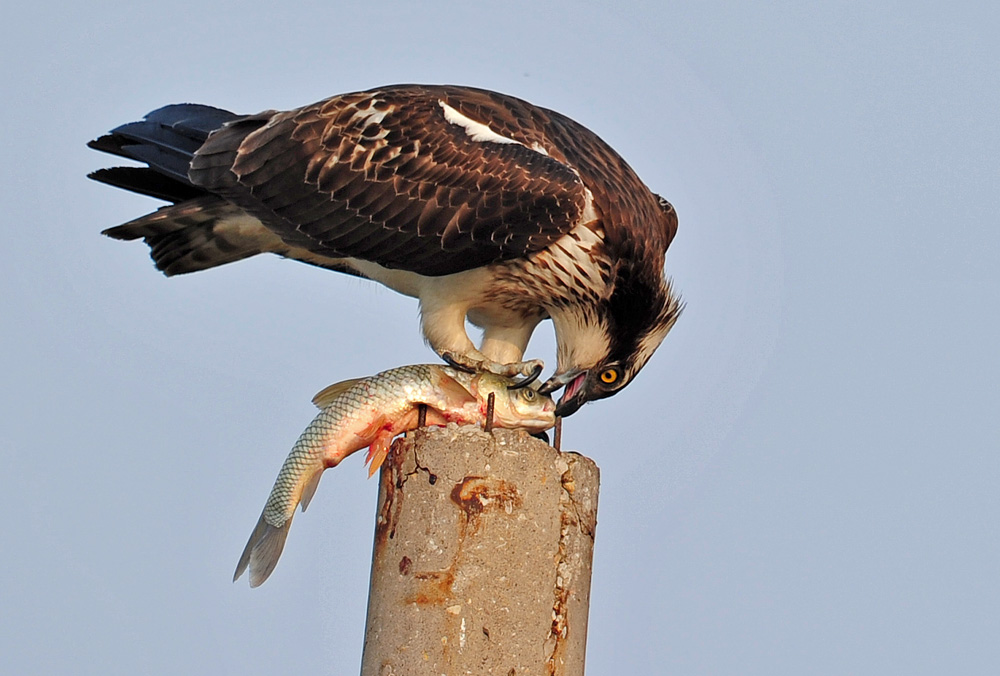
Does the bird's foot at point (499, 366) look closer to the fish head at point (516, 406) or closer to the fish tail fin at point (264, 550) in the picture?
the fish head at point (516, 406)

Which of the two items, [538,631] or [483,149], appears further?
[483,149]

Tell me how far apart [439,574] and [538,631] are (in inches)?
16.2

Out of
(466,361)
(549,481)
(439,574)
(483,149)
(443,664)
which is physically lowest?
(443,664)

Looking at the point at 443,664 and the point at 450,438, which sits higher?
the point at 450,438

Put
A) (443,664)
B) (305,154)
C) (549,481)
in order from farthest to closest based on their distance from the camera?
1. (305,154)
2. (549,481)
3. (443,664)

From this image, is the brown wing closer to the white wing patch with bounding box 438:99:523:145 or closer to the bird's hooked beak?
the white wing patch with bounding box 438:99:523:145

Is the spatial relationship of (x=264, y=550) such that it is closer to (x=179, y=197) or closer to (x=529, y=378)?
(x=529, y=378)

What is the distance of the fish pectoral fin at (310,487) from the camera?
19.9 feet

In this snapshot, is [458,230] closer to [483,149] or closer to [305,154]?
[483,149]

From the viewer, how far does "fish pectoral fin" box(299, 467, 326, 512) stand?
6.06m

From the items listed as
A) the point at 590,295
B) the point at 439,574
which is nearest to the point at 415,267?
the point at 590,295

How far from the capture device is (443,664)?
16.5 ft

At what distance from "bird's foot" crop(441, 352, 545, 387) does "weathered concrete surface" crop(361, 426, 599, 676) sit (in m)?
0.88

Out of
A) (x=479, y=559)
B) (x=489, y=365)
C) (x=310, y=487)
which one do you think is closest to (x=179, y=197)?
(x=489, y=365)
